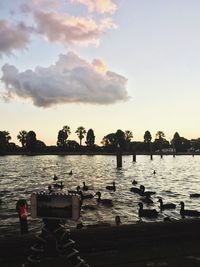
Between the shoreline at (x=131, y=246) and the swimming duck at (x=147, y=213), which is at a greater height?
the shoreline at (x=131, y=246)

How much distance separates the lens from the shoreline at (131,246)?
8.84 meters

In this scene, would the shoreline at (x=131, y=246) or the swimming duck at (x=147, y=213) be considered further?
the swimming duck at (x=147, y=213)

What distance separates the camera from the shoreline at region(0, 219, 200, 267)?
884cm

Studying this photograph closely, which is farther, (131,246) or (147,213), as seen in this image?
(147,213)

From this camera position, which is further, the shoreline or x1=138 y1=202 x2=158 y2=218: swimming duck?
x1=138 y1=202 x2=158 y2=218: swimming duck

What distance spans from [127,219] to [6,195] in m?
20.7

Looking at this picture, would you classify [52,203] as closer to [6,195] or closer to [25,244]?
[25,244]

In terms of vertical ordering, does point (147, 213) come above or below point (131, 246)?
below

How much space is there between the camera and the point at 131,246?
9.89 meters

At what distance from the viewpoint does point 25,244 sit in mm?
9305

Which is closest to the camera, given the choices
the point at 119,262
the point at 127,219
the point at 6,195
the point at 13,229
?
the point at 119,262

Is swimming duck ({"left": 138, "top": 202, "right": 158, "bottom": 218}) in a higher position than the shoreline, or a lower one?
lower

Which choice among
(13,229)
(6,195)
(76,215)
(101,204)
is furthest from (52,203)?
(6,195)

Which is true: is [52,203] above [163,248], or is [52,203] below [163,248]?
above
